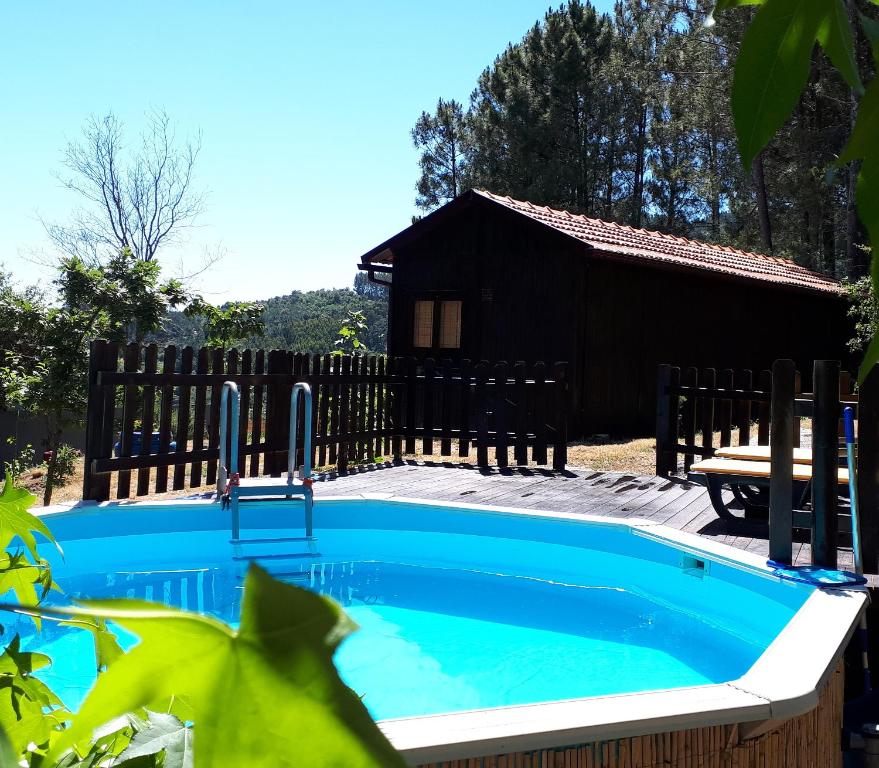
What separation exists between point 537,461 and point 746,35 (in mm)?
10188

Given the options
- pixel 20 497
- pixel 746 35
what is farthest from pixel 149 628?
pixel 20 497

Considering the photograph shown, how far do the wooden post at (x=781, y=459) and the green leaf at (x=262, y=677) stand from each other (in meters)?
5.01

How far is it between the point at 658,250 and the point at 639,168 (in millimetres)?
18898

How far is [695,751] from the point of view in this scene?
3.14m

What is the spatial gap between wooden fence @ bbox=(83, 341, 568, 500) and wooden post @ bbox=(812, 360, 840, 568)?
4.96 meters

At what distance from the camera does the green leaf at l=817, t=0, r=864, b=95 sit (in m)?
0.37

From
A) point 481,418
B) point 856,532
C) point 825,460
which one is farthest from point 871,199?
point 481,418

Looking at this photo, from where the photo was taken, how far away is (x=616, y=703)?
10.3 feet

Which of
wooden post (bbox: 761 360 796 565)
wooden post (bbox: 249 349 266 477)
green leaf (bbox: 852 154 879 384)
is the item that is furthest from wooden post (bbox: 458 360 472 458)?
green leaf (bbox: 852 154 879 384)

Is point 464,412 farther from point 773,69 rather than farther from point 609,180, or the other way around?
point 609,180

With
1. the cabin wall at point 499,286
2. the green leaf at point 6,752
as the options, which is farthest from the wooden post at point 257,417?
the green leaf at point 6,752

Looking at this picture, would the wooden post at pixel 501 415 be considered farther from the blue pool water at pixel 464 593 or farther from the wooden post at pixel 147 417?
the wooden post at pixel 147 417

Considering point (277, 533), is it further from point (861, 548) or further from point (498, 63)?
point (498, 63)

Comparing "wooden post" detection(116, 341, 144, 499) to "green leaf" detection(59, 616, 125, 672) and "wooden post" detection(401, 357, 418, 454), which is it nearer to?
"wooden post" detection(401, 357, 418, 454)
